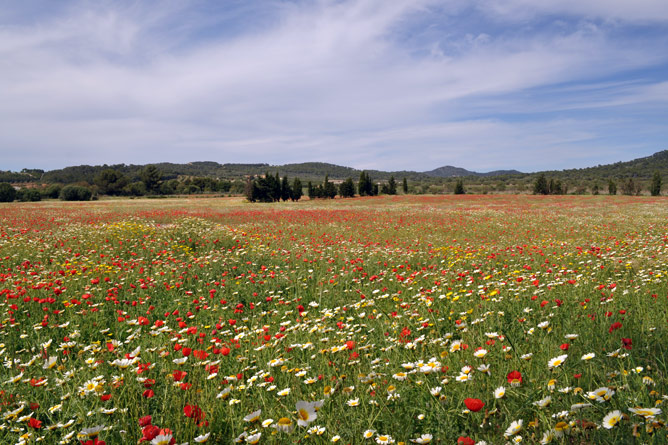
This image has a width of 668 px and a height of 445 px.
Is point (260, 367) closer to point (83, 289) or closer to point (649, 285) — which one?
point (83, 289)

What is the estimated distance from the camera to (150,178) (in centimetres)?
10281

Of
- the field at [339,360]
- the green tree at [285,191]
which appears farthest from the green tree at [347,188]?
the field at [339,360]

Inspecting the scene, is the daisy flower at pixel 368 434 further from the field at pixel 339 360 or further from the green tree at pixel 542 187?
the green tree at pixel 542 187

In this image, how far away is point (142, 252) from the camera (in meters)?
9.56

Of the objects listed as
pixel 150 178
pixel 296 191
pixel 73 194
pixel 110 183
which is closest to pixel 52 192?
pixel 73 194

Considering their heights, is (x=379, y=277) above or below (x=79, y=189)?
below

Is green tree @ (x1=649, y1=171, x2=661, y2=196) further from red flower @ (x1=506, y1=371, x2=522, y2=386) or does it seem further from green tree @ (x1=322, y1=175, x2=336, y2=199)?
red flower @ (x1=506, y1=371, x2=522, y2=386)

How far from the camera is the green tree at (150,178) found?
101875 millimetres

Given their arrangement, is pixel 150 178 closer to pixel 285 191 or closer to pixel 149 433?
pixel 285 191

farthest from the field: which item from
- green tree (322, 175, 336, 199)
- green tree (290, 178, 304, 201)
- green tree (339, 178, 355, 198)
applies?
green tree (322, 175, 336, 199)

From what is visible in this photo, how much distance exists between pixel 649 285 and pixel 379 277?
4.20 m

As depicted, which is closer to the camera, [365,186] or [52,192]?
[365,186]

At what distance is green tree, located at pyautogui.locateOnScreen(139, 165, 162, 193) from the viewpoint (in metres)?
102

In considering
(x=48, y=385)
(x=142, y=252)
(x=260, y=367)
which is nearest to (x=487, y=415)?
(x=260, y=367)
